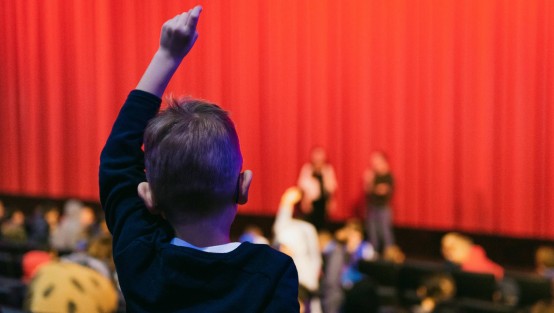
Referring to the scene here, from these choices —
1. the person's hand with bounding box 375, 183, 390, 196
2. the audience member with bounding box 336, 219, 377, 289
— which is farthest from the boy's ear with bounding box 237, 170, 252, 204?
the person's hand with bounding box 375, 183, 390, 196

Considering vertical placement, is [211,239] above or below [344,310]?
above

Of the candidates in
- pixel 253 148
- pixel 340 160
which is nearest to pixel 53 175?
pixel 253 148

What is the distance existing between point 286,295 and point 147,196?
24 cm

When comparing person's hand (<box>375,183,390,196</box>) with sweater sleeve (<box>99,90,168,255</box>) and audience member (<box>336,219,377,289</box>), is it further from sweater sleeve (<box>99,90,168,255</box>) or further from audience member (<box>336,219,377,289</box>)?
sweater sleeve (<box>99,90,168,255</box>)

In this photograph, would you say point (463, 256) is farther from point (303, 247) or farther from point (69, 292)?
point (69, 292)

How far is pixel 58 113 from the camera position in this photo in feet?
44.1

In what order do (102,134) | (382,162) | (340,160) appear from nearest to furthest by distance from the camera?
(382,162) < (340,160) < (102,134)

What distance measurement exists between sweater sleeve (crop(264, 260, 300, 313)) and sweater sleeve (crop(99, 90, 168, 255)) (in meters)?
0.22

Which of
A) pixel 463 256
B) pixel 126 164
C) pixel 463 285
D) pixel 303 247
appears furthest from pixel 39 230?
pixel 126 164

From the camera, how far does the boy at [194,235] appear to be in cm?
108

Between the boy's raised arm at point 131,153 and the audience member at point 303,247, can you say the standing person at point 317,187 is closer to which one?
the audience member at point 303,247

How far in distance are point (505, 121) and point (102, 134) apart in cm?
646

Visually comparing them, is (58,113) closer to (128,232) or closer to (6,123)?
(6,123)

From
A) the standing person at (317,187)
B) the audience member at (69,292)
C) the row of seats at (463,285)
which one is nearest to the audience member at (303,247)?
the row of seats at (463,285)
